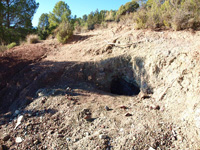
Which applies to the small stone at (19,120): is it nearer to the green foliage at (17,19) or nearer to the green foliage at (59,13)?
the green foliage at (17,19)

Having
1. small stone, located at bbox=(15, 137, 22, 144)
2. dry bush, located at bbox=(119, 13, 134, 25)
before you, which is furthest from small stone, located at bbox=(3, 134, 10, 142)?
dry bush, located at bbox=(119, 13, 134, 25)

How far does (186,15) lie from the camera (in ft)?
14.2

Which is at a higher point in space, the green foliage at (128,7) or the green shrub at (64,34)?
the green foliage at (128,7)

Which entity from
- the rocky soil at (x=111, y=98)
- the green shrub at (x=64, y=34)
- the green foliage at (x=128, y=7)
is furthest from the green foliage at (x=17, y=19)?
the green foliage at (x=128, y=7)

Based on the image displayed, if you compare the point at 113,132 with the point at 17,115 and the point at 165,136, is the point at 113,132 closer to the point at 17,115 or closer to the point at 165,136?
the point at 165,136

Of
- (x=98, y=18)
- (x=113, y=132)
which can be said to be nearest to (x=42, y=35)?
(x=98, y=18)

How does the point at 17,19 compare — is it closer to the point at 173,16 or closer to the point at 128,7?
the point at 128,7

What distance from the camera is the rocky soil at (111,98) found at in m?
2.54

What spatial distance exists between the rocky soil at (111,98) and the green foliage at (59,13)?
11279 mm

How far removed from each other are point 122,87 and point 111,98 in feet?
3.92

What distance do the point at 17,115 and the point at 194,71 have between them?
4.19 meters

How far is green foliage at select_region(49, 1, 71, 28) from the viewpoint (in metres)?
15.2

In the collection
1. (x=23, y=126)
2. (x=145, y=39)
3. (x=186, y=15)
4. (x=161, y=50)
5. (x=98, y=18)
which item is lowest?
(x=23, y=126)

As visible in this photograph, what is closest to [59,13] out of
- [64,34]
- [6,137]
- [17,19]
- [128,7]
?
[17,19]
